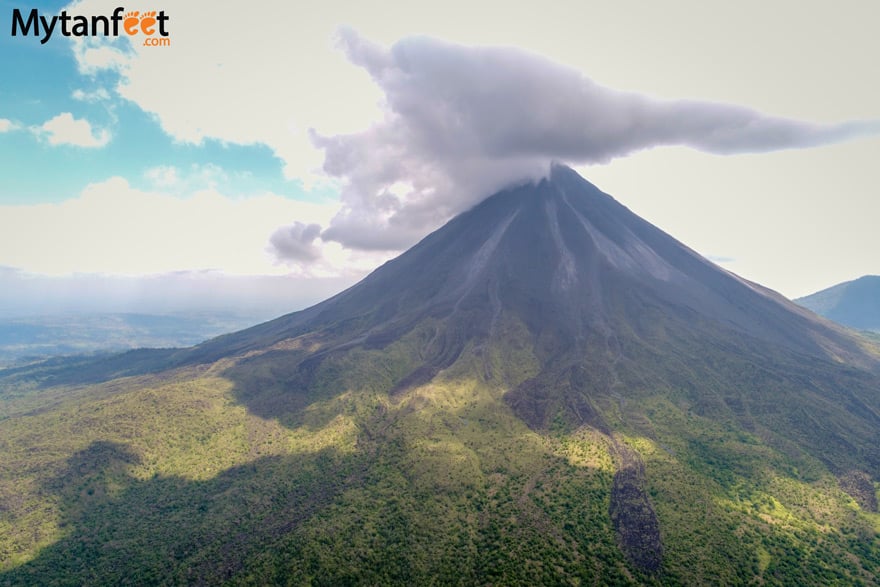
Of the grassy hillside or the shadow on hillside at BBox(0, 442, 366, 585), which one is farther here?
the shadow on hillside at BBox(0, 442, 366, 585)

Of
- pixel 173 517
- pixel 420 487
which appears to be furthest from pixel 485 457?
pixel 173 517

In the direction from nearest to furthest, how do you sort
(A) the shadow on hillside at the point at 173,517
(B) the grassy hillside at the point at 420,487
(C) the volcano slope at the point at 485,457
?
(B) the grassy hillside at the point at 420,487 → (C) the volcano slope at the point at 485,457 → (A) the shadow on hillside at the point at 173,517

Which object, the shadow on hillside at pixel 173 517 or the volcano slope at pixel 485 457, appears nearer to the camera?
the volcano slope at pixel 485 457

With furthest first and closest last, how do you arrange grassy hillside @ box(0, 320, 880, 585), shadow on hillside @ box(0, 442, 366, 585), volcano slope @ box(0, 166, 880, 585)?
1. shadow on hillside @ box(0, 442, 366, 585)
2. volcano slope @ box(0, 166, 880, 585)
3. grassy hillside @ box(0, 320, 880, 585)

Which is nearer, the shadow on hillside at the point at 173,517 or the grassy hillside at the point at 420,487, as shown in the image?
the grassy hillside at the point at 420,487

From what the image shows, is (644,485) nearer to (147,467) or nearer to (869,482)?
(869,482)

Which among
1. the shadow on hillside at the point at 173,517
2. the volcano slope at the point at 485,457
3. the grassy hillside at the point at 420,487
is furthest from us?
the shadow on hillside at the point at 173,517
